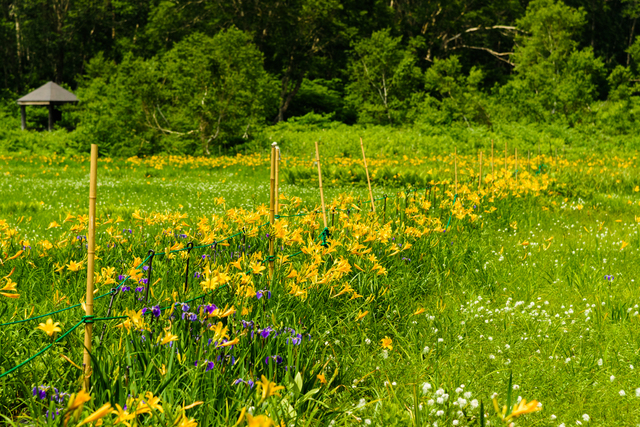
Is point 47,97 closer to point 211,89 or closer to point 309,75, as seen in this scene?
point 211,89

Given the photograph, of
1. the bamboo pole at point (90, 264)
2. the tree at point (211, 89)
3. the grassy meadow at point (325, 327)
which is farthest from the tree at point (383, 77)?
the bamboo pole at point (90, 264)

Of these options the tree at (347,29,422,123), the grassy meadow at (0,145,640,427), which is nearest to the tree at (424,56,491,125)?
the tree at (347,29,422,123)

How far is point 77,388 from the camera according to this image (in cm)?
185

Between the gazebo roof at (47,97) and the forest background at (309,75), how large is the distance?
2.92 feet

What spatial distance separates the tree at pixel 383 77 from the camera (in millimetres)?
25922

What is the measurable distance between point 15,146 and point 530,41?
24.6m

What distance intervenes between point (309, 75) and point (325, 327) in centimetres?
3154

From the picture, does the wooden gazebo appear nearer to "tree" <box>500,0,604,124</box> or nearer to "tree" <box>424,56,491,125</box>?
"tree" <box>424,56,491,125</box>

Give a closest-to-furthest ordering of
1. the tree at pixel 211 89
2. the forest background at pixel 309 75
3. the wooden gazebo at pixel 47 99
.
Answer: the tree at pixel 211 89, the forest background at pixel 309 75, the wooden gazebo at pixel 47 99

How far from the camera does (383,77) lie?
2656cm

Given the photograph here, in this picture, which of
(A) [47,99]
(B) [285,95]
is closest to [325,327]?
(A) [47,99]

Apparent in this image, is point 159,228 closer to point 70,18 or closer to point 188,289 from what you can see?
point 188,289

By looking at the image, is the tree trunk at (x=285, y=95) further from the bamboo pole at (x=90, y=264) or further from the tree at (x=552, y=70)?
the bamboo pole at (x=90, y=264)

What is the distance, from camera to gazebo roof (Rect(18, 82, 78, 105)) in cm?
2453
